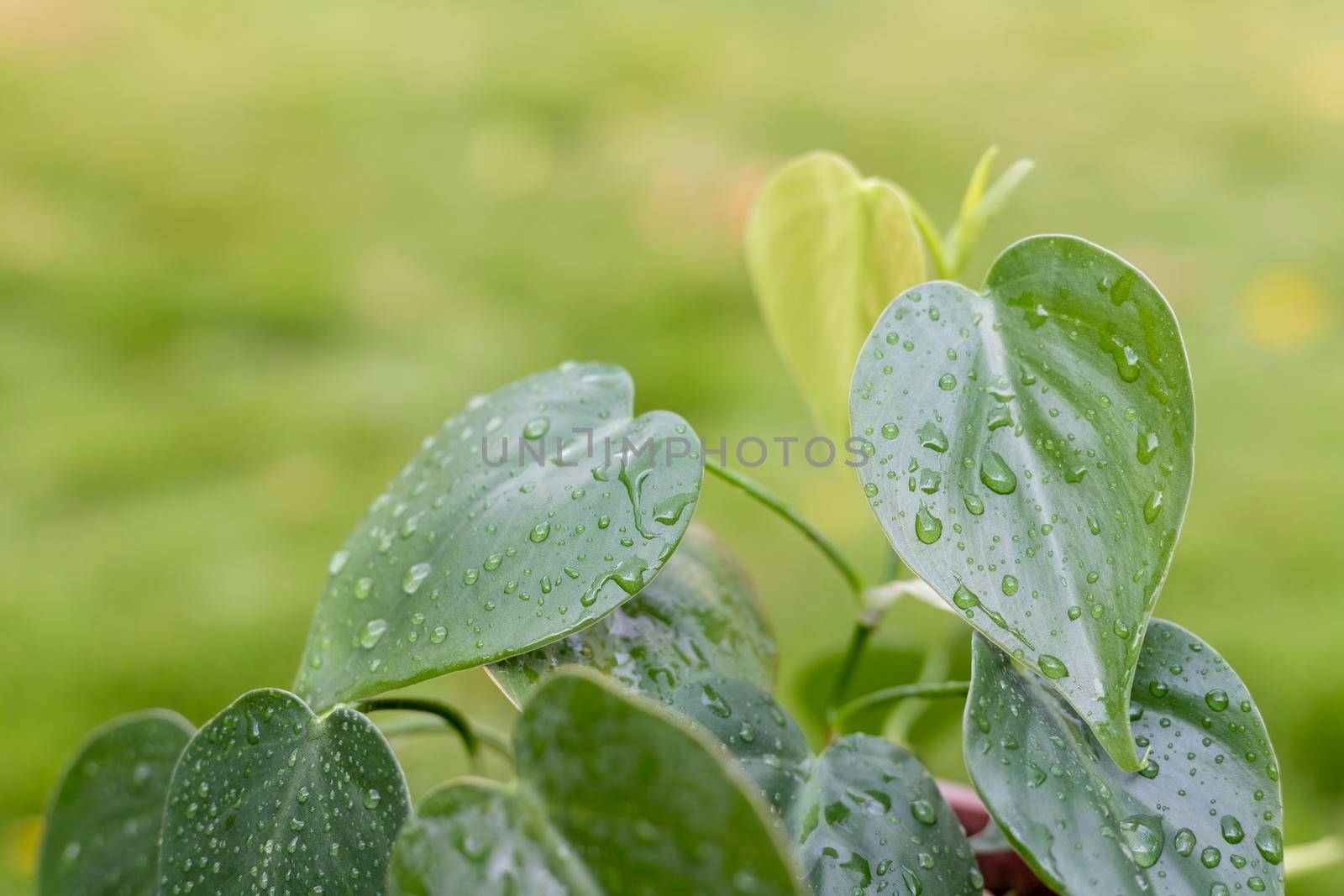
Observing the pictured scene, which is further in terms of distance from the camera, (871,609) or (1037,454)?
(871,609)

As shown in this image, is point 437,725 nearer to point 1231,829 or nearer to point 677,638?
point 677,638

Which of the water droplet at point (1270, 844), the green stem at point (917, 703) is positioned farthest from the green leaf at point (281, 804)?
the green stem at point (917, 703)

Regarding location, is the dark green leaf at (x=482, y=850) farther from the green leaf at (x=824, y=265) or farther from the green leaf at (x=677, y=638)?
the green leaf at (x=824, y=265)

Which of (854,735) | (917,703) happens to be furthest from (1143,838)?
(917,703)

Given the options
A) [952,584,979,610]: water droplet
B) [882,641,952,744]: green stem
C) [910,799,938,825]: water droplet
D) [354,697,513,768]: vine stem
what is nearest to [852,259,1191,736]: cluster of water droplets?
[952,584,979,610]: water droplet

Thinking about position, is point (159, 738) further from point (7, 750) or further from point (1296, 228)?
point (1296, 228)
